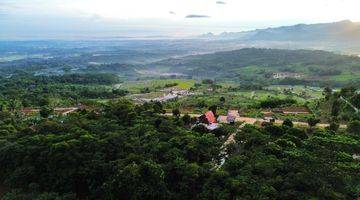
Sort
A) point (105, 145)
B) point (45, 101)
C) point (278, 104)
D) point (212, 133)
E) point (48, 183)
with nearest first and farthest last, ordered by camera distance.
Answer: point (48, 183)
point (105, 145)
point (212, 133)
point (278, 104)
point (45, 101)

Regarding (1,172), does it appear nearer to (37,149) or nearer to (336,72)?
(37,149)

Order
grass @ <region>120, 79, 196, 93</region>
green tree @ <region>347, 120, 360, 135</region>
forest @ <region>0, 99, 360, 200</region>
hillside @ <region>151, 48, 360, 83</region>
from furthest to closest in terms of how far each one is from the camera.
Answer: hillside @ <region>151, 48, 360, 83</region>
grass @ <region>120, 79, 196, 93</region>
green tree @ <region>347, 120, 360, 135</region>
forest @ <region>0, 99, 360, 200</region>

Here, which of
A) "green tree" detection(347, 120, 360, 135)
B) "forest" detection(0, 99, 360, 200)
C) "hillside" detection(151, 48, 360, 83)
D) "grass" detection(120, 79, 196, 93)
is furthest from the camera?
"hillside" detection(151, 48, 360, 83)

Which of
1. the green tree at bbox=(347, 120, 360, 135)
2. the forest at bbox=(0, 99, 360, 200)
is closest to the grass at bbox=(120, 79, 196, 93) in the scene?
the forest at bbox=(0, 99, 360, 200)

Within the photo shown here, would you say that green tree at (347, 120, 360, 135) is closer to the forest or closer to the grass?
the forest

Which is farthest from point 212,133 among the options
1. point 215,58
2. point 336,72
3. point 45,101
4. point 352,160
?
point 215,58

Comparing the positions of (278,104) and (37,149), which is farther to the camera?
(278,104)

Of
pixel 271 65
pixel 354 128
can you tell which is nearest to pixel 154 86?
pixel 271 65

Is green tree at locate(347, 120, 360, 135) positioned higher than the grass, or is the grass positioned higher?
green tree at locate(347, 120, 360, 135)
